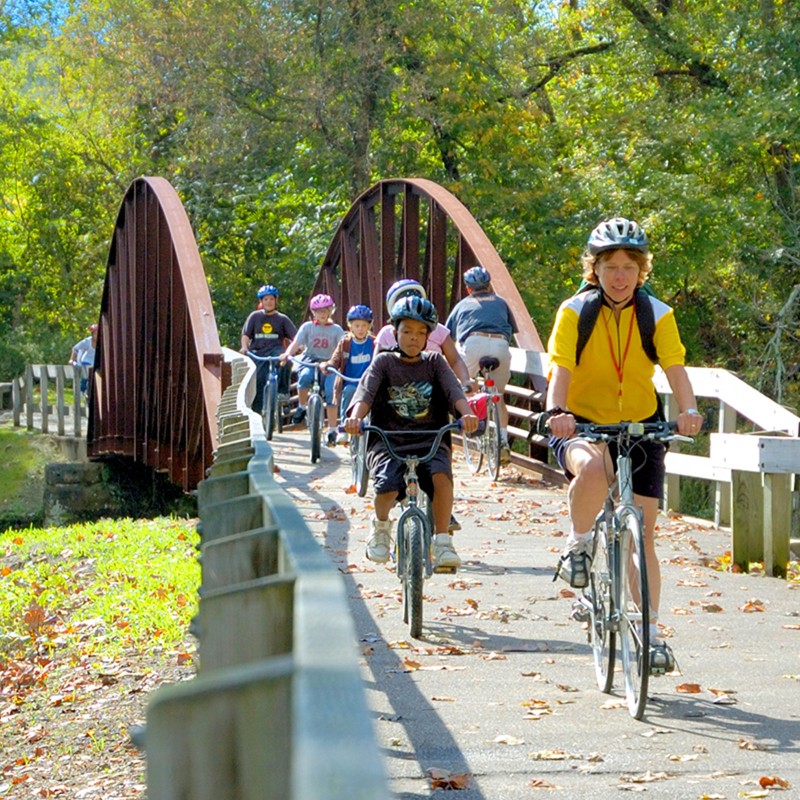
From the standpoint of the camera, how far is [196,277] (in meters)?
18.4

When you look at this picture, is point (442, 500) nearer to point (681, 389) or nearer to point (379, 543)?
point (379, 543)

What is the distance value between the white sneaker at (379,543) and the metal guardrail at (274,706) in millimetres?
4898

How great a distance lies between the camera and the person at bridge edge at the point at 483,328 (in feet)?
52.1

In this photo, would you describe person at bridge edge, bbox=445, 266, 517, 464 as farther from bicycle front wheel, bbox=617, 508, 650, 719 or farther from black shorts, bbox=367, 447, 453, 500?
bicycle front wheel, bbox=617, 508, 650, 719

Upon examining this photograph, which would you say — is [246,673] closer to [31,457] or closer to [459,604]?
[459,604]

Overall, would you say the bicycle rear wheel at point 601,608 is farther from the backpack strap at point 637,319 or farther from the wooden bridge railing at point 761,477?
the wooden bridge railing at point 761,477

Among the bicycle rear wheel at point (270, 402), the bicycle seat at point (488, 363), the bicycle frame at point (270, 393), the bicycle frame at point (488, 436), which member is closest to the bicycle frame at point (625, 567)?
the bicycle frame at point (488, 436)

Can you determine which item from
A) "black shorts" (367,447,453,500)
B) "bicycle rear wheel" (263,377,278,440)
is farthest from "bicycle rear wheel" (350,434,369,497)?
"black shorts" (367,447,453,500)

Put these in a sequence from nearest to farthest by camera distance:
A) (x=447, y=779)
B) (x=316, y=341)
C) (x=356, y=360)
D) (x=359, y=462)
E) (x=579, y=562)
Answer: (x=447, y=779)
(x=579, y=562)
(x=359, y=462)
(x=356, y=360)
(x=316, y=341)

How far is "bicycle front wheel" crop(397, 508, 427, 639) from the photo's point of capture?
26.3 feet

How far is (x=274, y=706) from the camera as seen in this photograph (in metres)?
2.12

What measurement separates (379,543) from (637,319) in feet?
8.01

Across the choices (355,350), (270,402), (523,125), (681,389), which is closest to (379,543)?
(681,389)

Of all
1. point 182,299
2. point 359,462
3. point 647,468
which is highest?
point 182,299
